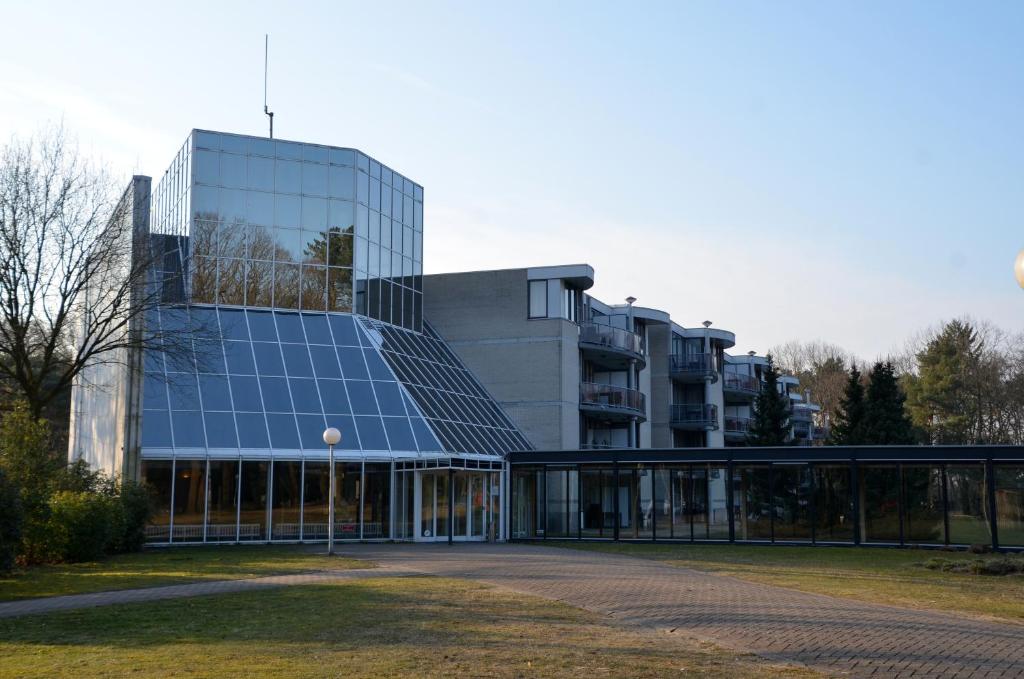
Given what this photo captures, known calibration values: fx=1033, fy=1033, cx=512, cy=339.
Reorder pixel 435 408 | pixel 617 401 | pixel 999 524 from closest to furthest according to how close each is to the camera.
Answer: pixel 999 524 → pixel 435 408 → pixel 617 401

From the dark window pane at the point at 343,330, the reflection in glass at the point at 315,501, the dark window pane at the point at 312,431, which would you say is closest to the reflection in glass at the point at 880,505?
the reflection in glass at the point at 315,501

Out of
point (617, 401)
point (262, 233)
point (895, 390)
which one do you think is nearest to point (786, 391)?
point (895, 390)

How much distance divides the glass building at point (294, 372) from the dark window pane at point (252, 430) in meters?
0.05

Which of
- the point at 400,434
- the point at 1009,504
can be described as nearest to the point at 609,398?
the point at 400,434

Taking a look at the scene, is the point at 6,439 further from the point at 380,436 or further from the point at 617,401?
the point at 617,401

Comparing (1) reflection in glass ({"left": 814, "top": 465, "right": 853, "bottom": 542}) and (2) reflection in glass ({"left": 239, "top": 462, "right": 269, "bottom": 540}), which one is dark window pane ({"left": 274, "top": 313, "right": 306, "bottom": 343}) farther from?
(1) reflection in glass ({"left": 814, "top": 465, "right": 853, "bottom": 542})

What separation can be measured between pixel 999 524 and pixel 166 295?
96.4 feet

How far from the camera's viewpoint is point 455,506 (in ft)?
119

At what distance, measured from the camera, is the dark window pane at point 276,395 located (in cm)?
3522

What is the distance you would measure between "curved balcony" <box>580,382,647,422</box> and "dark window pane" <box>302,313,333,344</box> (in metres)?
12.7

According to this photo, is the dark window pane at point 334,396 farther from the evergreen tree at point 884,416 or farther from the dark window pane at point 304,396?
the evergreen tree at point 884,416

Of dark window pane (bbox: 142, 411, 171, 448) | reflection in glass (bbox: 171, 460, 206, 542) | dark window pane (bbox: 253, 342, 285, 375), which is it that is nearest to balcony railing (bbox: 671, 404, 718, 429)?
dark window pane (bbox: 253, 342, 285, 375)

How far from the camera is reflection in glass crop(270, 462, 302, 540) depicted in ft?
110

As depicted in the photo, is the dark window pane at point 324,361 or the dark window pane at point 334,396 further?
the dark window pane at point 324,361
